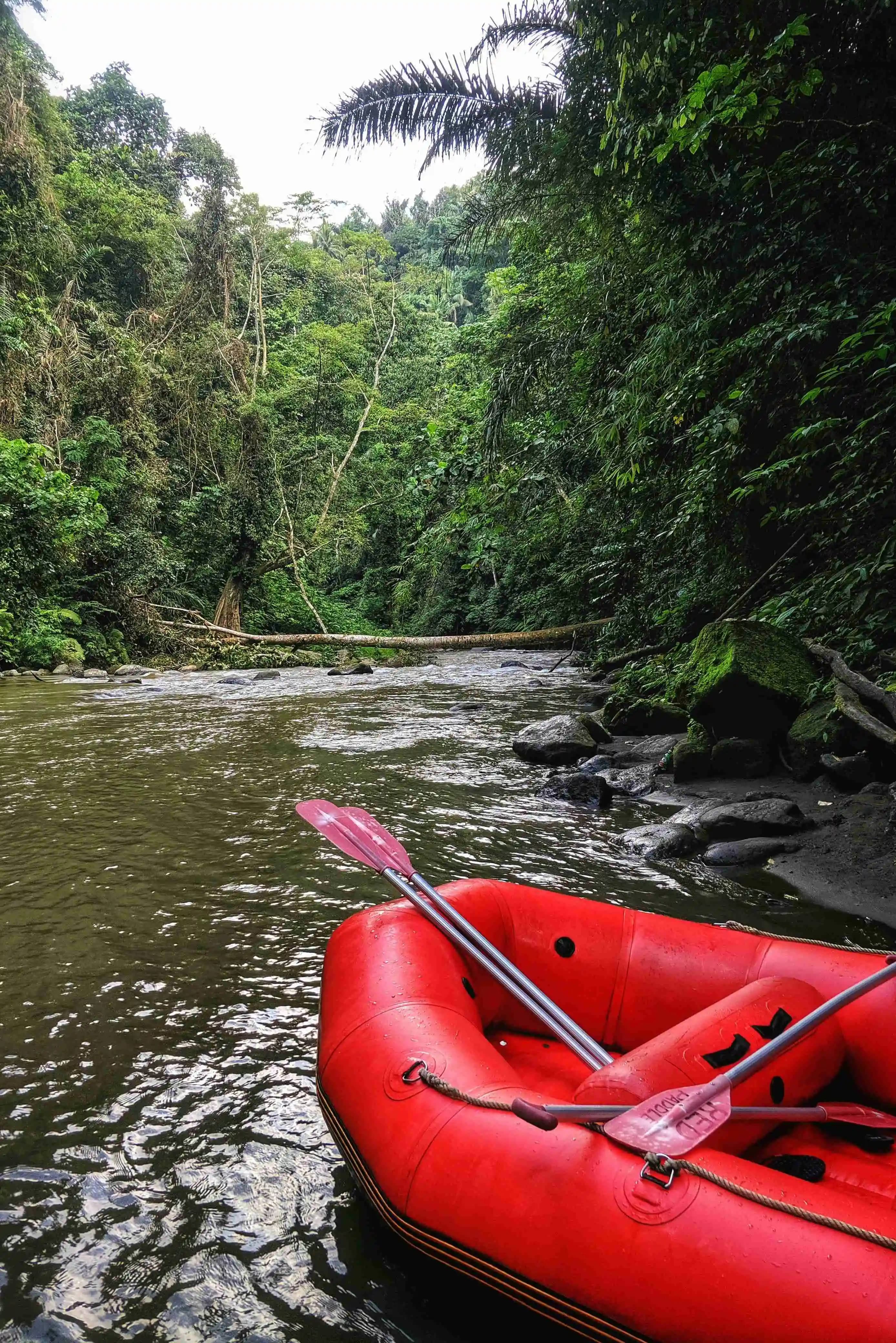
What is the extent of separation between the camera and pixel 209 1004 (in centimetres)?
283

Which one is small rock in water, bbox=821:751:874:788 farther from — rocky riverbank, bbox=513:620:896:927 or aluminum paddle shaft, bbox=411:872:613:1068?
aluminum paddle shaft, bbox=411:872:613:1068

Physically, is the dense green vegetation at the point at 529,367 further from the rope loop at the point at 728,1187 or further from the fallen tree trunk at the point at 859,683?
the rope loop at the point at 728,1187

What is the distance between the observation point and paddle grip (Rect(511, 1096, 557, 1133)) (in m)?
1.45

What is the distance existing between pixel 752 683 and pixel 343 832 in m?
3.77

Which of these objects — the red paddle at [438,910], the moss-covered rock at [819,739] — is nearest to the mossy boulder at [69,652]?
the red paddle at [438,910]

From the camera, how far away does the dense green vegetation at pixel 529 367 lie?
15.0 ft

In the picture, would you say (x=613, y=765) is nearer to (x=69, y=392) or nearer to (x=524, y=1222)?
(x=524, y=1222)

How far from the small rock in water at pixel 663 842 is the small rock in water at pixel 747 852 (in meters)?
0.12

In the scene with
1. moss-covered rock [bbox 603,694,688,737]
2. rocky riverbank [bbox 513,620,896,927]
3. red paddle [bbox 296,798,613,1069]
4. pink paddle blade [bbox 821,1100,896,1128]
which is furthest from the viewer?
moss-covered rock [bbox 603,694,688,737]

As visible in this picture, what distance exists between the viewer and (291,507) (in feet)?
71.8

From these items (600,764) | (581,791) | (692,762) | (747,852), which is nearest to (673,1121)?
(747,852)

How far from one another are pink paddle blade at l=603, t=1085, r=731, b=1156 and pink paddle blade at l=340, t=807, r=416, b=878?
4.00 ft

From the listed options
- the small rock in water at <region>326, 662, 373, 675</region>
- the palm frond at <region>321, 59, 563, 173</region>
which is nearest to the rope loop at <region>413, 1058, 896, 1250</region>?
the palm frond at <region>321, 59, 563, 173</region>

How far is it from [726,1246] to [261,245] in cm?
2959
